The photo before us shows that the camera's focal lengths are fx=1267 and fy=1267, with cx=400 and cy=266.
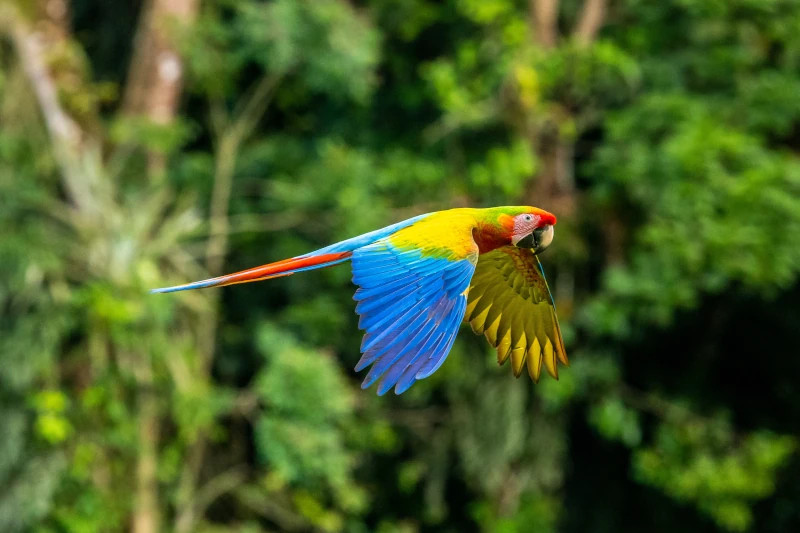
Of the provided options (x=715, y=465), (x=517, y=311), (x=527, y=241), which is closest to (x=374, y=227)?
(x=715, y=465)

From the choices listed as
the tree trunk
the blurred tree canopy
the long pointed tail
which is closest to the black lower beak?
the long pointed tail

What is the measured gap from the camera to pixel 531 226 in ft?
8.26

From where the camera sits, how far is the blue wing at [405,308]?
213 cm

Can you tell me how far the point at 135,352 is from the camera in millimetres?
5035

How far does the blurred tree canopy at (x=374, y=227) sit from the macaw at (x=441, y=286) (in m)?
2.53

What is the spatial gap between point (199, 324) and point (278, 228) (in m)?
0.59

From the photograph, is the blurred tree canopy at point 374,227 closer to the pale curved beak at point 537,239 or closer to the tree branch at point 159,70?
the tree branch at point 159,70

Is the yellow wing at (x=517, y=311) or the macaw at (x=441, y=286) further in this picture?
the yellow wing at (x=517, y=311)

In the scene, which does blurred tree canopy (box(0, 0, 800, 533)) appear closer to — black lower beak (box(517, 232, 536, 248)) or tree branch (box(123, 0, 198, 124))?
tree branch (box(123, 0, 198, 124))

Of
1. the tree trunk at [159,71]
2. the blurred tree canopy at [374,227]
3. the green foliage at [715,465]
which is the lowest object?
the green foliage at [715,465]

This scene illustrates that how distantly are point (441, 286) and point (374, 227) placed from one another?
10.1 ft

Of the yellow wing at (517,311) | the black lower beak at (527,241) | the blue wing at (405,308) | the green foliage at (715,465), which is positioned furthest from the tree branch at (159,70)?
the blue wing at (405,308)

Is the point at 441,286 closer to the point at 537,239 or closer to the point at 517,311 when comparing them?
the point at 537,239

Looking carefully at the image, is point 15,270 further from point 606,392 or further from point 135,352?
point 606,392
